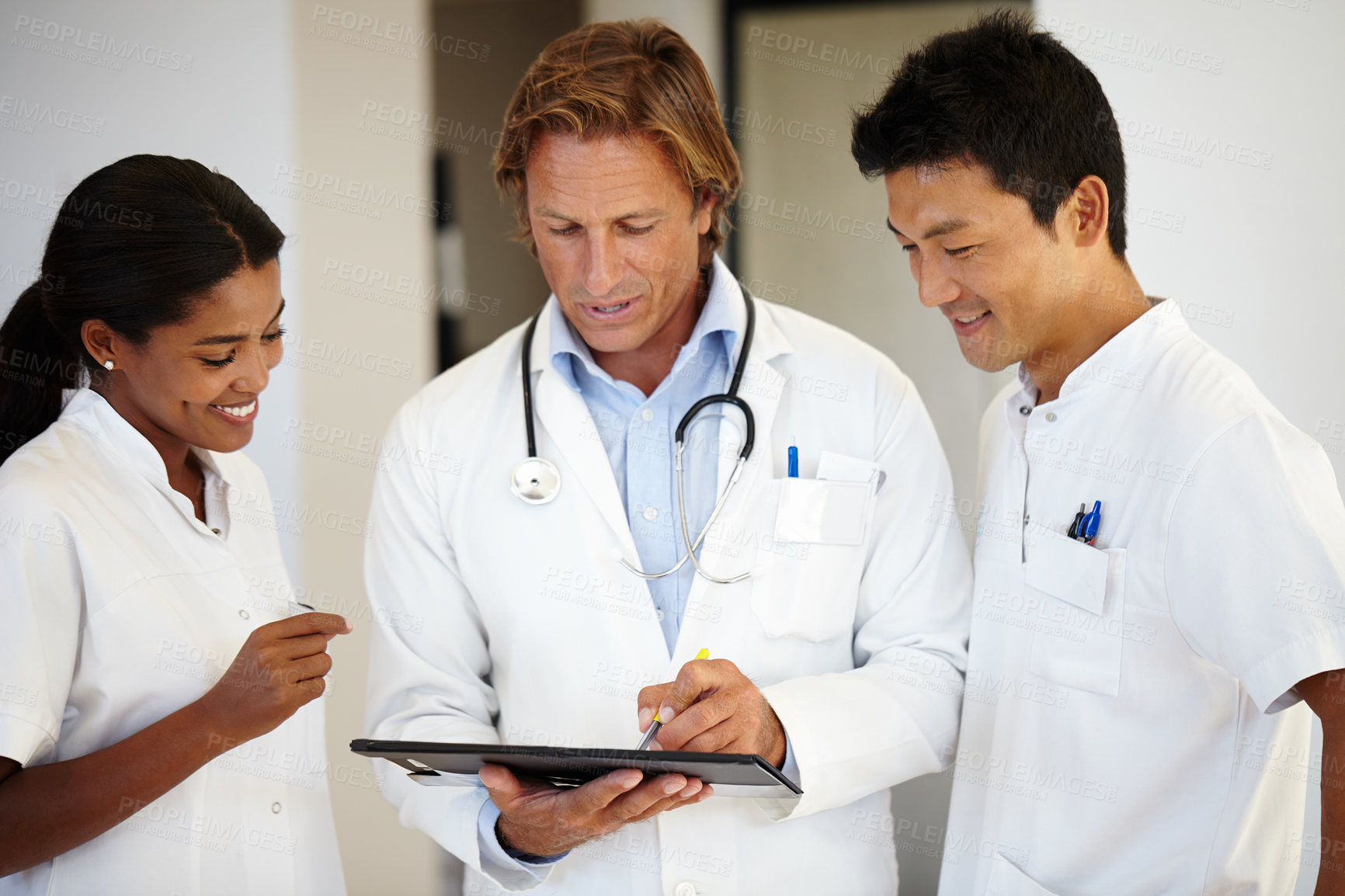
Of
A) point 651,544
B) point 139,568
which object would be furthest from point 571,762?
point 139,568

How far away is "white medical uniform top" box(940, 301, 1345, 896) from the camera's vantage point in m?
1.23

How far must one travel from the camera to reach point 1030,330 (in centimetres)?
155

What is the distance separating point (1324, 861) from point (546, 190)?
1407mm

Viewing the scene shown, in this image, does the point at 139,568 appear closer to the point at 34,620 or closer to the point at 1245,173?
the point at 34,620

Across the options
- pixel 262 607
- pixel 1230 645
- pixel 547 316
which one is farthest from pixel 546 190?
pixel 1230 645

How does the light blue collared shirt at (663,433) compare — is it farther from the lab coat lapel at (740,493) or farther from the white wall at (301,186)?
the white wall at (301,186)

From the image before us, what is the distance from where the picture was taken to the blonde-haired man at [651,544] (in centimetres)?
166

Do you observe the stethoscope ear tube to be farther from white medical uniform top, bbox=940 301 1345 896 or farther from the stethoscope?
white medical uniform top, bbox=940 301 1345 896

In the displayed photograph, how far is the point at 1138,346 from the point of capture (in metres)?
1.47

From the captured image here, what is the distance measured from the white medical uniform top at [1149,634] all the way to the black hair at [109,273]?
1.24m

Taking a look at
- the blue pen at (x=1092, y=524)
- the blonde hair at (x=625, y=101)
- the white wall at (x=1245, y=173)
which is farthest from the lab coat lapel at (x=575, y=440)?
the white wall at (x=1245, y=173)

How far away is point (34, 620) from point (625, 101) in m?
1.15

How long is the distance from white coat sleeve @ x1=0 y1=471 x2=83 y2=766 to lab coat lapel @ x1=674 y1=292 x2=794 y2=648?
852 millimetres

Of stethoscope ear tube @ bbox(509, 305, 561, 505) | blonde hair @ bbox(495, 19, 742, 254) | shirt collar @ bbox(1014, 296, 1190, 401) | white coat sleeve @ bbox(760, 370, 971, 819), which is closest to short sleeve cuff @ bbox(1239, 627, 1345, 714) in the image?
shirt collar @ bbox(1014, 296, 1190, 401)
